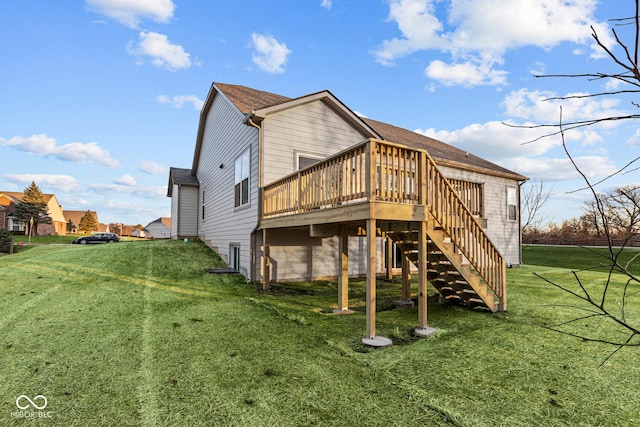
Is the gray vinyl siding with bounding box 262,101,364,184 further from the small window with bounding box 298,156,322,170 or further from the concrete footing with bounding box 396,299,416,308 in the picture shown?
the concrete footing with bounding box 396,299,416,308

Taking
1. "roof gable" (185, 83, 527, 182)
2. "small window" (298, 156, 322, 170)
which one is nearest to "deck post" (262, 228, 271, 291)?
"small window" (298, 156, 322, 170)

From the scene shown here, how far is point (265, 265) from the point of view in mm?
8758

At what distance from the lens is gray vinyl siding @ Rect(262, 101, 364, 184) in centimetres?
948

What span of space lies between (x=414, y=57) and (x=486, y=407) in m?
11.2

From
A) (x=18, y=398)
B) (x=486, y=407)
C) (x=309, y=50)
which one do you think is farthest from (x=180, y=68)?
(x=486, y=407)

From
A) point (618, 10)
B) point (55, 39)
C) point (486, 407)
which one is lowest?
point (486, 407)

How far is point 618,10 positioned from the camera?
48.7 inches

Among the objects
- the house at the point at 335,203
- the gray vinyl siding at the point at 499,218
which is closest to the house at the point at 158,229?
the house at the point at 335,203

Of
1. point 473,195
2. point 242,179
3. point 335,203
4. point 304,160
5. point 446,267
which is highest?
point 304,160

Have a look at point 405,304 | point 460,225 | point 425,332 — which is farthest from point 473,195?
point 425,332

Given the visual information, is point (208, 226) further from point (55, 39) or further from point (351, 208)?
point (351, 208)

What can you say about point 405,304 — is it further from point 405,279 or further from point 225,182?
point 225,182

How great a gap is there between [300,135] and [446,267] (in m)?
5.97

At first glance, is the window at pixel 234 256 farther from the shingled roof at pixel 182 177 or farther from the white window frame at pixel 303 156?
the shingled roof at pixel 182 177
